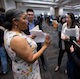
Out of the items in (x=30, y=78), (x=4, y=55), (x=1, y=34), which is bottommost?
(x=4, y=55)

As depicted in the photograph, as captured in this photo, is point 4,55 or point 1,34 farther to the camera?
point 4,55

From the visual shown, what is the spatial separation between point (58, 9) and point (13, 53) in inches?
760

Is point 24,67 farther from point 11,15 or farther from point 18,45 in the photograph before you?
point 11,15

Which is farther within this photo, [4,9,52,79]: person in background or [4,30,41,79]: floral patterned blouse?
[4,30,41,79]: floral patterned blouse

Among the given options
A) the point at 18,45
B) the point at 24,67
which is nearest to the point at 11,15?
the point at 18,45

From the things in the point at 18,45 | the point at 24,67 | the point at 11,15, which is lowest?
the point at 24,67

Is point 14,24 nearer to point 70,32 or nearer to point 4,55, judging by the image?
point 70,32

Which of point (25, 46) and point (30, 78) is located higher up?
point (25, 46)

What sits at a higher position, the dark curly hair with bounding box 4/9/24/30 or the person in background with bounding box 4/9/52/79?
the dark curly hair with bounding box 4/9/24/30

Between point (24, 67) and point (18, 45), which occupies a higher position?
point (18, 45)

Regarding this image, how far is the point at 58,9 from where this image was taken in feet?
57.1

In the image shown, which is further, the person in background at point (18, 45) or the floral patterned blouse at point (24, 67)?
the floral patterned blouse at point (24, 67)

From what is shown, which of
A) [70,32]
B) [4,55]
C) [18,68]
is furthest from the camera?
[4,55]

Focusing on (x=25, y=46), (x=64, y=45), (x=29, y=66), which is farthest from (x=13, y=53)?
(x=64, y=45)
